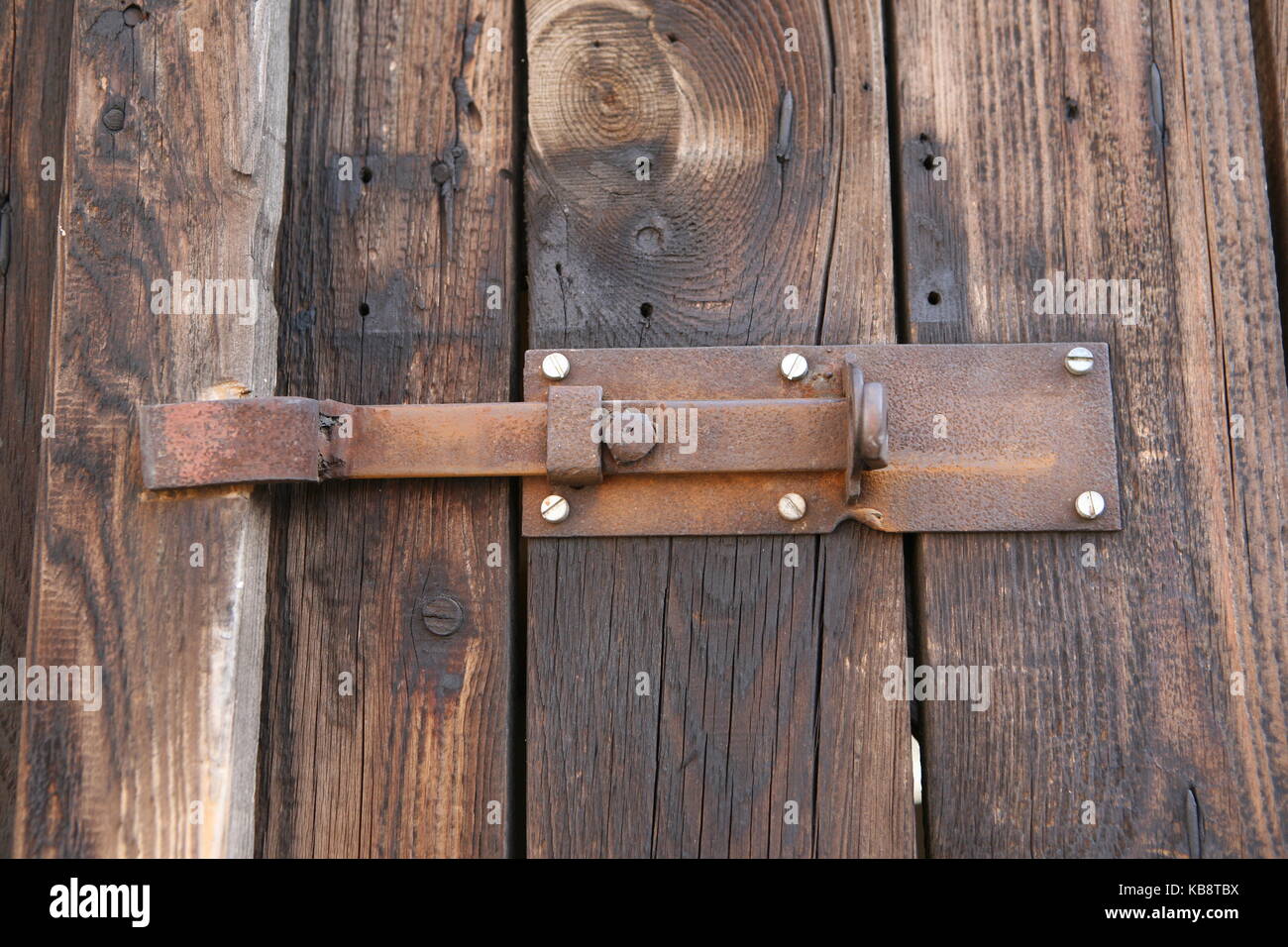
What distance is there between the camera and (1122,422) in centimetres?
100

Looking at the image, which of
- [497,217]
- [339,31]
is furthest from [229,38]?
[497,217]

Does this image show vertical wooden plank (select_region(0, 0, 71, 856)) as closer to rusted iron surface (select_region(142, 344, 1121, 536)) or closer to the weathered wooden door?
the weathered wooden door

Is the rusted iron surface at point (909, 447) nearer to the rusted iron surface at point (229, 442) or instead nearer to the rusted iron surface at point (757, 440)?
the rusted iron surface at point (757, 440)

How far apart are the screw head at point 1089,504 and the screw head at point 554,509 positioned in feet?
1.77

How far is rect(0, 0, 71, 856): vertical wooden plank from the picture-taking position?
1.02 meters

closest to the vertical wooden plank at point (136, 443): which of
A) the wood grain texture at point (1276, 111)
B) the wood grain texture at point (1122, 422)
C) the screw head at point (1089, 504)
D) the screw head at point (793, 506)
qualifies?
the screw head at point (793, 506)

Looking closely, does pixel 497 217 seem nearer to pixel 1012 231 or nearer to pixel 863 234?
pixel 863 234

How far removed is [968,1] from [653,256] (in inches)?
19.1

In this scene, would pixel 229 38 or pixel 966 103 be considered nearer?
pixel 229 38

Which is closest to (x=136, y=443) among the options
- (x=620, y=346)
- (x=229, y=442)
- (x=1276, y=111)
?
(x=229, y=442)

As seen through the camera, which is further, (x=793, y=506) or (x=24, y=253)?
(x=24, y=253)

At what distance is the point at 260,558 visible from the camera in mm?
929

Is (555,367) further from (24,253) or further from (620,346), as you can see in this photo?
(24,253)

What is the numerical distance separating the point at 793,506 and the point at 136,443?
2.14ft
